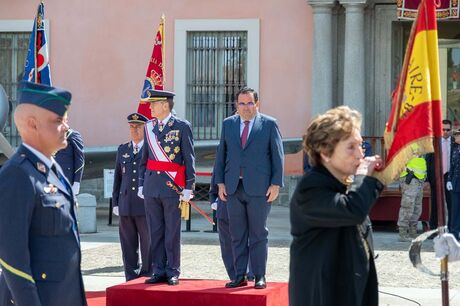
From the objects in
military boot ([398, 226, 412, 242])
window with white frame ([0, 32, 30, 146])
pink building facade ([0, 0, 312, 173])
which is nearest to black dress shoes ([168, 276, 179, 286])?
military boot ([398, 226, 412, 242])

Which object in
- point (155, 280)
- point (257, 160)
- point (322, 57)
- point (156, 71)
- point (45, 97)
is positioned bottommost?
point (155, 280)

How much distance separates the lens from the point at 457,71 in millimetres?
21094

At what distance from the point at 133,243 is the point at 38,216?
587 cm

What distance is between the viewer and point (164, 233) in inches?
370

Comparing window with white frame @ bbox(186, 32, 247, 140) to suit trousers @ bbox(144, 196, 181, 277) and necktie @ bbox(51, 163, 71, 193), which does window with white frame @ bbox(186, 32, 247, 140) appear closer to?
suit trousers @ bbox(144, 196, 181, 277)

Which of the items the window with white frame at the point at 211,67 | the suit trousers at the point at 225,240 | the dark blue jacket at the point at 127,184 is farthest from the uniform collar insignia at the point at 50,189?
the window with white frame at the point at 211,67

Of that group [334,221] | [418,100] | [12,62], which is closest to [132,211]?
[418,100]

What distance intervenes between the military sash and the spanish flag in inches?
152

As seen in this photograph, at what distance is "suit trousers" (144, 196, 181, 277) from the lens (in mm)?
9234

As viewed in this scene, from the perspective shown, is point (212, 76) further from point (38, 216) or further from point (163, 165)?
point (38, 216)

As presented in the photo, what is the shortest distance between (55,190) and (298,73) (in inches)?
636

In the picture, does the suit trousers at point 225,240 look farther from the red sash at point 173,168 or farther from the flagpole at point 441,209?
the flagpole at point 441,209

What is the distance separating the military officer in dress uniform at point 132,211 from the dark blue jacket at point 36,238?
17.9ft

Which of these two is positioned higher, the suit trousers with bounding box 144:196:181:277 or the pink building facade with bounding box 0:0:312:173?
the pink building facade with bounding box 0:0:312:173
